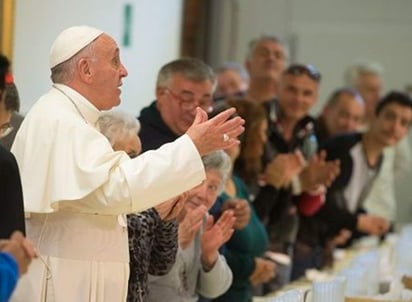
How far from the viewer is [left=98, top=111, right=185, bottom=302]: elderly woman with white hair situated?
3709mm

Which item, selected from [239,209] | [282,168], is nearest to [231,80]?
[282,168]

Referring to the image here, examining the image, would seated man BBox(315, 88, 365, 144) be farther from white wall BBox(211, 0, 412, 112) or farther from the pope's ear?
the pope's ear

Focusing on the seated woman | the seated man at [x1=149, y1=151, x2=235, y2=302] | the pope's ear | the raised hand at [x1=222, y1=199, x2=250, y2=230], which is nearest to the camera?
the pope's ear

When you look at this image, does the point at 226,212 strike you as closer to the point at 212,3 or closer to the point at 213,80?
the point at 213,80

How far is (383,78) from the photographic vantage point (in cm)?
1117

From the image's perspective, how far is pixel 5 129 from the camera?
359cm

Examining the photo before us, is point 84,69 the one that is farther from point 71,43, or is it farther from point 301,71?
point 301,71

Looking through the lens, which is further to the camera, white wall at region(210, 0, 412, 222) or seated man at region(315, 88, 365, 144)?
white wall at region(210, 0, 412, 222)

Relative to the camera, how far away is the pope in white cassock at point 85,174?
3205mm

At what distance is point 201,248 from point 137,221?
829 millimetres

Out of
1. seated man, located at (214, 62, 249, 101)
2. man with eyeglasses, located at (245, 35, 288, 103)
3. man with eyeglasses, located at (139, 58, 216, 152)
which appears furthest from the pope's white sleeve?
seated man, located at (214, 62, 249, 101)

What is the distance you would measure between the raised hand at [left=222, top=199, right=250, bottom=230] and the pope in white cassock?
1.46 m

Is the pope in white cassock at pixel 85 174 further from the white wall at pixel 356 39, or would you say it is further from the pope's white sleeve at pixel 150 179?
the white wall at pixel 356 39

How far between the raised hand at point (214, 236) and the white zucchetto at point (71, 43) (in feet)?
4.07
